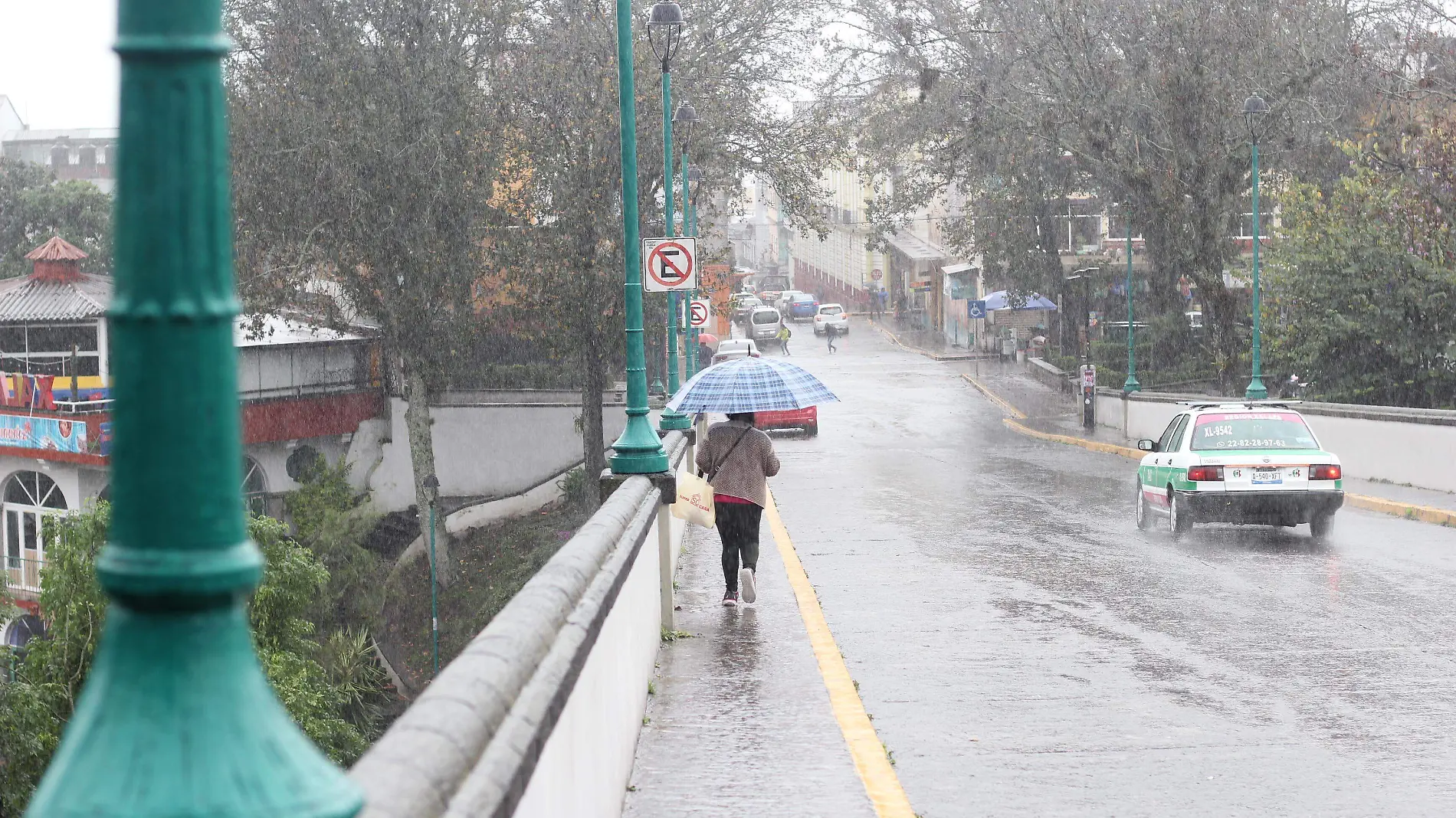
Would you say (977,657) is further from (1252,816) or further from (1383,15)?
(1383,15)

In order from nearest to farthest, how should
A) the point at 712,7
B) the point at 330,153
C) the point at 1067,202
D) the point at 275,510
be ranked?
1. the point at 330,153
2. the point at 712,7
3. the point at 275,510
4. the point at 1067,202

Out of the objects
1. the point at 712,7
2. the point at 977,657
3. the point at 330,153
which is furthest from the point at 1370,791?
the point at 712,7

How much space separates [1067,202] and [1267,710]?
54.1 m

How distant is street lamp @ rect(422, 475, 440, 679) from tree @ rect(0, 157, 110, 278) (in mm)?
30418

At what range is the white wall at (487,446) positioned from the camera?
50406 millimetres

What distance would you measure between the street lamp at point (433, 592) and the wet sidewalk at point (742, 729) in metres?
27.9

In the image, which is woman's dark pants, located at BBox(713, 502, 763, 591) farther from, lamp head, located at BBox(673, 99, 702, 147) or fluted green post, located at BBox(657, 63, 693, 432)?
lamp head, located at BBox(673, 99, 702, 147)

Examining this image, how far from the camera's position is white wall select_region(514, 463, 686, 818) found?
4.36 metres

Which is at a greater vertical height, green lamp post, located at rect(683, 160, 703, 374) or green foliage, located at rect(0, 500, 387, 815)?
green lamp post, located at rect(683, 160, 703, 374)

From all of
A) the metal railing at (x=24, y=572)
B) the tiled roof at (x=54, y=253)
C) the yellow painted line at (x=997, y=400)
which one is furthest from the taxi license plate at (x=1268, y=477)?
the tiled roof at (x=54, y=253)

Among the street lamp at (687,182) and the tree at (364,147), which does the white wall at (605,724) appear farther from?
the tree at (364,147)

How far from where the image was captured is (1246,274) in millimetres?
37906

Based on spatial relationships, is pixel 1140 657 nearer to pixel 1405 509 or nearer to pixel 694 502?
pixel 694 502

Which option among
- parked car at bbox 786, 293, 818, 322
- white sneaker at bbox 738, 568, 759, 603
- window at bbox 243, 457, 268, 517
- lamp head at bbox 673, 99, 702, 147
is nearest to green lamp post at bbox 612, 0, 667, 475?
white sneaker at bbox 738, 568, 759, 603
